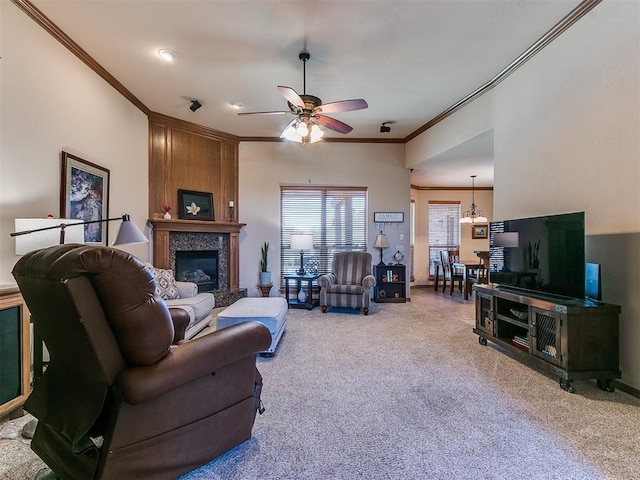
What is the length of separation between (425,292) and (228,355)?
→ 631 cm

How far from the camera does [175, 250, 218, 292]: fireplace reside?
5.17 meters

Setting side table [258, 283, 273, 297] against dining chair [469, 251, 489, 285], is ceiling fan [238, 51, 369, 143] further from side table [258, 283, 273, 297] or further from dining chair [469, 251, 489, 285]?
dining chair [469, 251, 489, 285]

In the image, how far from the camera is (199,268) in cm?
539

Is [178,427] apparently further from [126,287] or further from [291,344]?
[291,344]

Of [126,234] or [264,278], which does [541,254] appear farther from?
[264,278]

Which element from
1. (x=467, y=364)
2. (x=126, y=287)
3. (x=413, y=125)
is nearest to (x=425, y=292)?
(x=413, y=125)

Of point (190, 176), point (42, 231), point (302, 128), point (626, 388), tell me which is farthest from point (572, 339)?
point (190, 176)

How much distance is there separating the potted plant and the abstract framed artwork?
2.53m

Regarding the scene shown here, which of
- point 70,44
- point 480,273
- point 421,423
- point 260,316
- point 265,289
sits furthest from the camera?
point 480,273

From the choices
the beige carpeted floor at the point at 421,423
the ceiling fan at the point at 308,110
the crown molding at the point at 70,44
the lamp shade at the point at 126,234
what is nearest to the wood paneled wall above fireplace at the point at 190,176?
A: the crown molding at the point at 70,44

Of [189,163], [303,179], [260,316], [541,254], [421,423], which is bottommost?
[421,423]

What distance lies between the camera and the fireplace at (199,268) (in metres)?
5.17

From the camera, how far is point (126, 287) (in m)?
1.27

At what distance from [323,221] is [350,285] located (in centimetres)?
154
